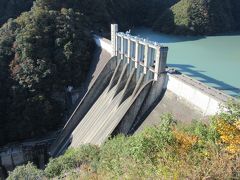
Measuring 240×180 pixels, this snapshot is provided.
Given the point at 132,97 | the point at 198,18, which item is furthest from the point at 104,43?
the point at 198,18

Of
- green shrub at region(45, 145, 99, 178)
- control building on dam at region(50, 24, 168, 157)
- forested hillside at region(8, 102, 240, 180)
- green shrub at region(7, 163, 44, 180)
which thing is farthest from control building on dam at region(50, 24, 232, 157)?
green shrub at region(7, 163, 44, 180)

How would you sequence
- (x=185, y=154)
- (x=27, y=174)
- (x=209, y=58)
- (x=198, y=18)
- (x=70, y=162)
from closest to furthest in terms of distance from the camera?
(x=185, y=154) → (x=27, y=174) → (x=70, y=162) → (x=209, y=58) → (x=198, y=18)

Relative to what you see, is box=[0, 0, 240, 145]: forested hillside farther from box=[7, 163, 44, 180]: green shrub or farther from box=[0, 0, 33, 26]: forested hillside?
box=[7, 163, 44, 180]: green shrub

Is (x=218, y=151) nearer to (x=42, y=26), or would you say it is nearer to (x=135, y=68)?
(x=135, y=68)

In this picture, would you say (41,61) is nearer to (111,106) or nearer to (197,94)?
(111,106)

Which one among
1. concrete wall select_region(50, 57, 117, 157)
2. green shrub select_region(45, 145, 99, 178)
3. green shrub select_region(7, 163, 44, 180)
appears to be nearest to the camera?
green shrub select_region(7, 163, 44, 180)

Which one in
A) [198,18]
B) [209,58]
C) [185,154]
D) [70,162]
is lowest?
[70,162]

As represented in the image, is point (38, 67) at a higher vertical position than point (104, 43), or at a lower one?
lower
